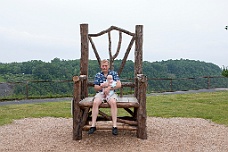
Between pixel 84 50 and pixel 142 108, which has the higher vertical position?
pixel 84 50

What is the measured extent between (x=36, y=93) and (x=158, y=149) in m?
12.7

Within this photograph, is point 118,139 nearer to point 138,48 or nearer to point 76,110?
point 76,110

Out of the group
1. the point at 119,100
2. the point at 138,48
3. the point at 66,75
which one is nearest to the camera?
the point at 119,100

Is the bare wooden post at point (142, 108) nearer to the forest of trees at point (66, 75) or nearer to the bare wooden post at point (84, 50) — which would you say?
the bare wooden post at point (84, 50)

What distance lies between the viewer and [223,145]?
19.0 feet

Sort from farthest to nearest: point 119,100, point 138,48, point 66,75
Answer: point 66,75, point 138,48, point 119,100

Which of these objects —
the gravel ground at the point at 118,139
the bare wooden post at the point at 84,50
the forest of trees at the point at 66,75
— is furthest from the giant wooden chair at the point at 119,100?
the forest of trees at the point at 66,75

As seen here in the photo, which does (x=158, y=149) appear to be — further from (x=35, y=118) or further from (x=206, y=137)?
(x=35, y=118)

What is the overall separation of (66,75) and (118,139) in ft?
52.8

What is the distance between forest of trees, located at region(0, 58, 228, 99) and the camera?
17.4 meters

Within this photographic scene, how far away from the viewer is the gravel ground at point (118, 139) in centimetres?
555

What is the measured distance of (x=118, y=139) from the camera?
6.04 m

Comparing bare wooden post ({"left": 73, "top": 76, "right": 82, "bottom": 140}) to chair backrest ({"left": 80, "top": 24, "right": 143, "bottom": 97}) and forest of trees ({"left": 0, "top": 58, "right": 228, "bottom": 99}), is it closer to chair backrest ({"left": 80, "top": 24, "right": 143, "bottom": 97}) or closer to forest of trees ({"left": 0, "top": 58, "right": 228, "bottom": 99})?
chair backrest ({"left": 80, "top": 24, "right": 143, "bottom": 97})

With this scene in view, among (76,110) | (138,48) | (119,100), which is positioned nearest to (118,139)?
(119,100)
